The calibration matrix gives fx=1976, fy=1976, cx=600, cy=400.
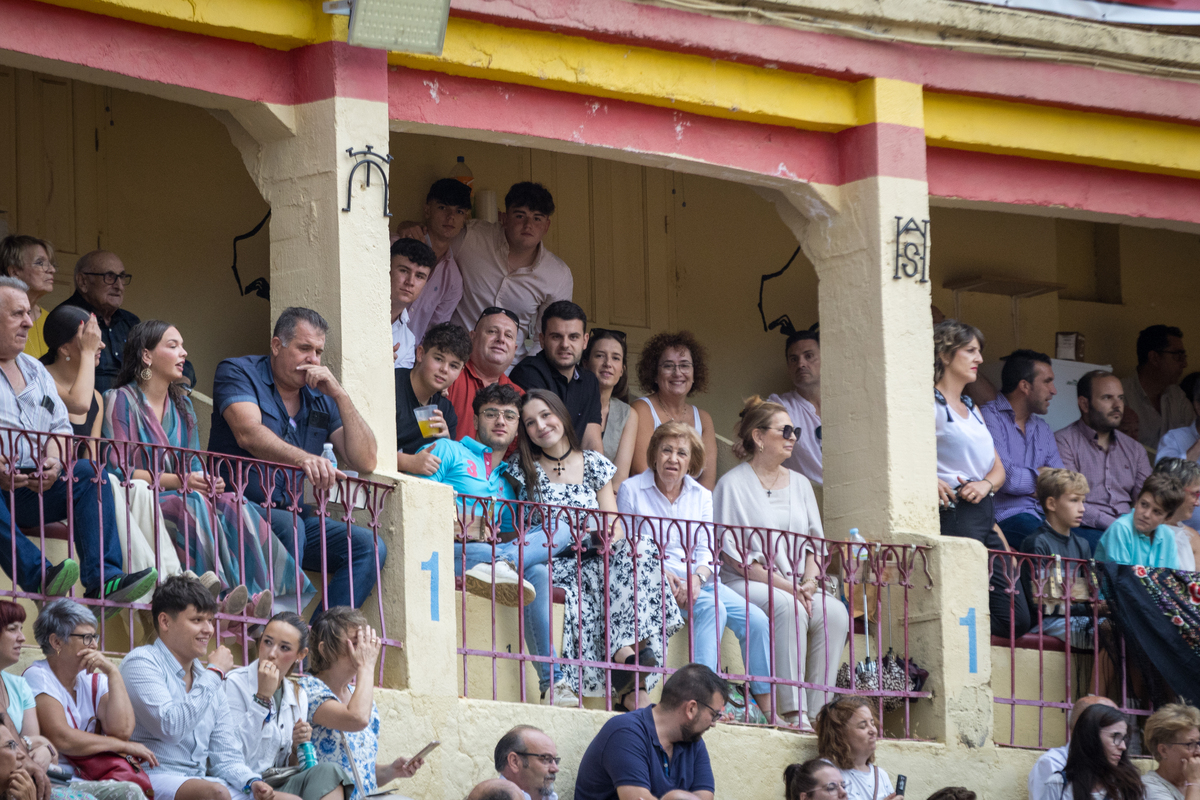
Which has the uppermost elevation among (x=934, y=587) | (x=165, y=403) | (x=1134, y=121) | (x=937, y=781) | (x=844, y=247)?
(x=1134, y=121)

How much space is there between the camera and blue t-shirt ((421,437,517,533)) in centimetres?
940

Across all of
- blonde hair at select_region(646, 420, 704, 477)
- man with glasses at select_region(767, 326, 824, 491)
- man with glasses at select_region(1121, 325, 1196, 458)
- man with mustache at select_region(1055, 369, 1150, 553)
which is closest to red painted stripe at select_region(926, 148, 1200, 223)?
man with mustache at select_region(1055, 369, 1150, 553)

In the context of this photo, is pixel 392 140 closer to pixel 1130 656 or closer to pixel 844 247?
pixel 844 247

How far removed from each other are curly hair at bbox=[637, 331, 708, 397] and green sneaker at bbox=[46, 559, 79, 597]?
466 centimetres

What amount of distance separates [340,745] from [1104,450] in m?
6.58

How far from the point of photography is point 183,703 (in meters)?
7.18

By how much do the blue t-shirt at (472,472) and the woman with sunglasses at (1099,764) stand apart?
2.95 metres

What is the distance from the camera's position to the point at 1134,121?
11461 mm

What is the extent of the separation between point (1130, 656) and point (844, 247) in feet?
8.77

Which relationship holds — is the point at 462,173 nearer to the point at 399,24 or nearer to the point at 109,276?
the point at 109,276

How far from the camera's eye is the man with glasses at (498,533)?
9000 mm

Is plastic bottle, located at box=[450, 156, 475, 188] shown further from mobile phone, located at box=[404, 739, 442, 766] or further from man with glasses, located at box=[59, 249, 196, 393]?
mobile phone, located at box=[404, 739, 442, 766]

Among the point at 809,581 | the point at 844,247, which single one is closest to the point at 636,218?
the point at 844,247

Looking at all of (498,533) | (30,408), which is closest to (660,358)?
(498,533)
